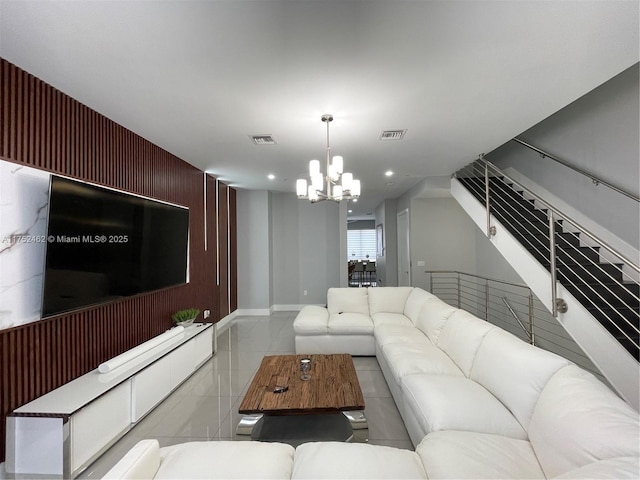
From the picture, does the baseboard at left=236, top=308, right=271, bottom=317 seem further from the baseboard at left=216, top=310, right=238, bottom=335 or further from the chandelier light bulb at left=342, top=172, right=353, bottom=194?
the chandelier light bulb at left=342, top=172, right=353, bottom=194

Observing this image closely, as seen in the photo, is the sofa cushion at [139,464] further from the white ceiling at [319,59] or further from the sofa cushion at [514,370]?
the white ceiling at [319,59]

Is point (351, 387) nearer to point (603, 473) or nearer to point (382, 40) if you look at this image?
point (603, 473)

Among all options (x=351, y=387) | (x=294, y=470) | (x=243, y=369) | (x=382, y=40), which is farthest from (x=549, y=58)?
(x=243, y=369)

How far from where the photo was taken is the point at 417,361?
2412 millimetres

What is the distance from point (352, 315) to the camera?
415 cm

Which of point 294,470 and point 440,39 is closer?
point 294,470

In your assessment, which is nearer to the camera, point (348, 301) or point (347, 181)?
point (347, 181)

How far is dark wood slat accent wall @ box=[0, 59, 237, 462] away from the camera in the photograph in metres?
1.86

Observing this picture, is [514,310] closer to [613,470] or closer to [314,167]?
[314,167]

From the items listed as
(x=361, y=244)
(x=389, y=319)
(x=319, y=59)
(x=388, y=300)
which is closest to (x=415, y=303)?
(x=389, y=319)

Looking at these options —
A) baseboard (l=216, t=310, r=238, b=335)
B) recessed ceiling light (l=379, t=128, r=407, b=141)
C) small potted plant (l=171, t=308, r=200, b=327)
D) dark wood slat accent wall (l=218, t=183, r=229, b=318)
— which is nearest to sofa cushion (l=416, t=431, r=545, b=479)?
recessed ceiling light (l=379, t=128, r=407, b=141)

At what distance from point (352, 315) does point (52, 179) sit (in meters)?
3.53

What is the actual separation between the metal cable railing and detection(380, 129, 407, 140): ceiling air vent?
6.39 feet

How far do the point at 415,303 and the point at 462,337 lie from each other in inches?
57.5
